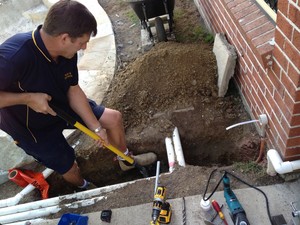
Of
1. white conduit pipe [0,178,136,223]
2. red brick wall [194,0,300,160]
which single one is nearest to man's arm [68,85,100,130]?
white conduit pipe [0,178,136,223]

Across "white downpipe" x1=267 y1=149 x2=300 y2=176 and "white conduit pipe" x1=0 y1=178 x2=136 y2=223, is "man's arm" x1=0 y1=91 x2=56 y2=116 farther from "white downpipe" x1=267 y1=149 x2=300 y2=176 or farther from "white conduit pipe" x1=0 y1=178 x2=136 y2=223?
"white downpipe" x1=267 y1=149 x2=300 y2=176

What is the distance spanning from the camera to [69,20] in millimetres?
2059

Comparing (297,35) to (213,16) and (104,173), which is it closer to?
(213,16)

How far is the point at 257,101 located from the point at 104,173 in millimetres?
1699

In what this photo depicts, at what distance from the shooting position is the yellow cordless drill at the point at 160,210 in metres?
2.25

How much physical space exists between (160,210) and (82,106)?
1039mm

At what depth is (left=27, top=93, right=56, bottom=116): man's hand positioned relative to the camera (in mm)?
2270

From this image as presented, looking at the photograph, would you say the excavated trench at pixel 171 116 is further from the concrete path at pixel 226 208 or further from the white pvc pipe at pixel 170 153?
the concrete path at pixel 226 208

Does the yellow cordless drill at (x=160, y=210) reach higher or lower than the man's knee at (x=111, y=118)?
lower

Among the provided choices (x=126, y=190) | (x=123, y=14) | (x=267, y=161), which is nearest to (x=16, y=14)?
(x=123, y=14)

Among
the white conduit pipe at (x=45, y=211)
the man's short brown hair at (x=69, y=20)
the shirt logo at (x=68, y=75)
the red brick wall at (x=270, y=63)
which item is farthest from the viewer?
the white conduit pipe at (x=45, y=211)

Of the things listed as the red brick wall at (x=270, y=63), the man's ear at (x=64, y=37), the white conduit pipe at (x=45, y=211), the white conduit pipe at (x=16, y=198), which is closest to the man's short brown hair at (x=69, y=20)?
the man's ear at (x=64, y=37)

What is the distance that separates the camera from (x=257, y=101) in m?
2.71

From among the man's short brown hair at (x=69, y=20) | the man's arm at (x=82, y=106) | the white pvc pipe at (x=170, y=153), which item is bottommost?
the white pvc pipe at (x=170, y=153)
